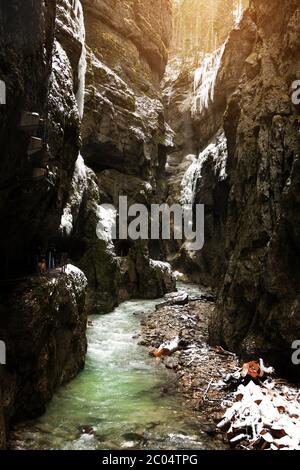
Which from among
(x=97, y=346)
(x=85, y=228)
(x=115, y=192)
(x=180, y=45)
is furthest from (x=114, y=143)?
(x=180, y=45)

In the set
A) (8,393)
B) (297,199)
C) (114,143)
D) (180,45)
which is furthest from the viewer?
(180,45)

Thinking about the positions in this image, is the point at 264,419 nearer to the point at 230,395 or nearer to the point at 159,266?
the point at 230,395

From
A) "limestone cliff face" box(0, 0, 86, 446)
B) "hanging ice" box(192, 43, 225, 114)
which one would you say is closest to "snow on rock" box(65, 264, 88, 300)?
"limestone cliff face" box(0, 0, 86, 446)

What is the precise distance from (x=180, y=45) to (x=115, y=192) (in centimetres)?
6118

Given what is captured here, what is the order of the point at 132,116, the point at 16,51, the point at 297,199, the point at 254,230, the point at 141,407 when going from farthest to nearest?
the point at 132,116 → the point at 254,230 → the point at 297,199 → the point at 141,407 → the point at 16,51

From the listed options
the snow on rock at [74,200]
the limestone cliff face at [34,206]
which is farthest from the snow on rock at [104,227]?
the limestone cliff face at [34,206]

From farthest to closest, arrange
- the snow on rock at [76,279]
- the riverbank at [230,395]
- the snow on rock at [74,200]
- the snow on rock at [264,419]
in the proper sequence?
the snow on rock at [74,200] < the snow on rock at [76,279] < the riverbank at [230,395] < the snow on rock at [264,419]

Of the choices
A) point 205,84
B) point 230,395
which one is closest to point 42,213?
point 230,395

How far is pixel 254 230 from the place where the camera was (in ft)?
51.2

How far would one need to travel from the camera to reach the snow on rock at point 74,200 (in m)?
20.3

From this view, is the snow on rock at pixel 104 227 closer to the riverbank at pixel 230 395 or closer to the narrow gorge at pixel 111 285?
the narrow gorge at pixel 111 285

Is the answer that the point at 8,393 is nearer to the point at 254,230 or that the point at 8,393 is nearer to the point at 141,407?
the point at 141,407

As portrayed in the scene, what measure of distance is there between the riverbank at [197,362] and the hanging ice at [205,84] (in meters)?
36.2

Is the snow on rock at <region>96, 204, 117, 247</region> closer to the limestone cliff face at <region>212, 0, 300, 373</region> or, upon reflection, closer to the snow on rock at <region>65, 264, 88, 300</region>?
the limestone cliff face at <region>212, 0, 300, 373</region>
